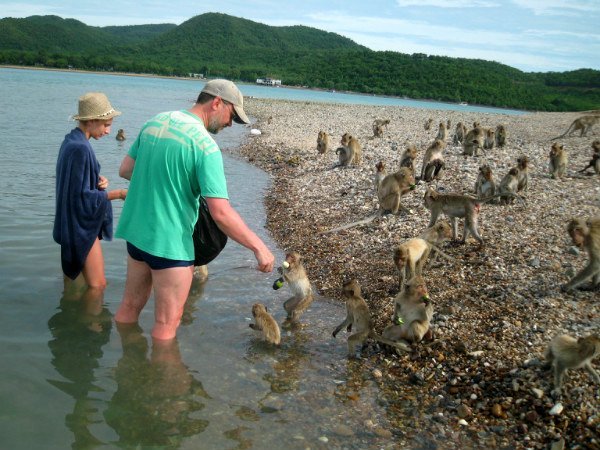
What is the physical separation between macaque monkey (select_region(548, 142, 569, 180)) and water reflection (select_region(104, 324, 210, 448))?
38.0 feet

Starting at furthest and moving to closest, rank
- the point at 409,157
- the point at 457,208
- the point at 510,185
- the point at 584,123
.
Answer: the point at 584,123 → the point at 409,157 → the point at 510,185 → the point at 457,208

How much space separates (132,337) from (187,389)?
108 centimetres

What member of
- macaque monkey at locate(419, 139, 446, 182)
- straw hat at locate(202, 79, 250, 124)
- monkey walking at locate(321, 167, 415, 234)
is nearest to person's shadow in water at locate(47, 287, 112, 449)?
straw hat at locate(202, 79, 250, 124)

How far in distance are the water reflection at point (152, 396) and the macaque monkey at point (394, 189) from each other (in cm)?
624

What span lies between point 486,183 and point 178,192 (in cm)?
842

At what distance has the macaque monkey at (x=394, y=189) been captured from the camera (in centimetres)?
1105

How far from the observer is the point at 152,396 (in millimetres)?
5312

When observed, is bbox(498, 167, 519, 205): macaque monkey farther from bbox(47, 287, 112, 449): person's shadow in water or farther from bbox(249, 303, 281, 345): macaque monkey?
bbox(47, 287, 112, 449): person's shadow in water

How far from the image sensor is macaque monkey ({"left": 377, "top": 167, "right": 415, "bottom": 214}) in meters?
11.1

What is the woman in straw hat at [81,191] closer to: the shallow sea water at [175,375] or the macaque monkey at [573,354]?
the shallow sea water at [175,375]

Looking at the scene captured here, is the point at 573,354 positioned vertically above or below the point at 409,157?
below

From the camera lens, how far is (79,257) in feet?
21.1

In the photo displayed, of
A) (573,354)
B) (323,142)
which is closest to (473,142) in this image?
(323,142)

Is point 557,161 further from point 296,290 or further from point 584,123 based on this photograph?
point 584,123
